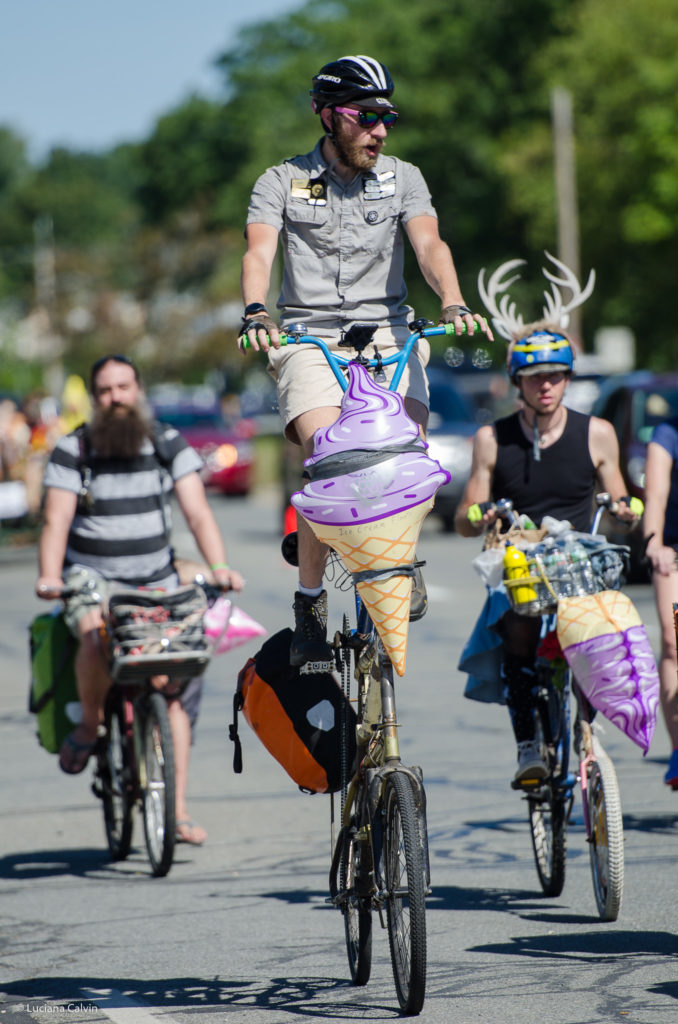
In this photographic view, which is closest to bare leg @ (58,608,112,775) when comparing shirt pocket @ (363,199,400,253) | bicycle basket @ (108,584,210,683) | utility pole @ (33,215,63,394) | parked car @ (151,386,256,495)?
bicycle basket @ (108,584,210,683)

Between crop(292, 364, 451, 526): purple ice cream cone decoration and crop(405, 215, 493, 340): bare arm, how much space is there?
60 centimetres

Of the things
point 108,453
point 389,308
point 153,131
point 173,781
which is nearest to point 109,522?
point 108,453

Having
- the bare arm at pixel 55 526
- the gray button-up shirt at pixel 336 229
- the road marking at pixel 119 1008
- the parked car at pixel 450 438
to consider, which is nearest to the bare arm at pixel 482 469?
the gray button-up shirt at pixel 336 229

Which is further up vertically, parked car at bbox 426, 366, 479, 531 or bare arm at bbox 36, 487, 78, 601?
parked car at bbox 426, 366, 479, 531

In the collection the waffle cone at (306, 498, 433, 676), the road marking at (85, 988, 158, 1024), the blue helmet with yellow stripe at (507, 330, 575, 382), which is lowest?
the road marking at (85, 988, 158, 1024)

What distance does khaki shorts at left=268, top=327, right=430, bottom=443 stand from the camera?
5246 mm

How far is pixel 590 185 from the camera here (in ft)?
148

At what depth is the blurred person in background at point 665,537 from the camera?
7008mm

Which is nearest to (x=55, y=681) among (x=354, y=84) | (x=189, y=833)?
(x=189, y=833)

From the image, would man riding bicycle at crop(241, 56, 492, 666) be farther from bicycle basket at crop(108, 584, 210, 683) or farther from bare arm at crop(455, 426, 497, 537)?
bicycle basket at crop(108, 584, 210, 683)

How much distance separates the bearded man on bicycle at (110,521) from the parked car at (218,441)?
2537cm

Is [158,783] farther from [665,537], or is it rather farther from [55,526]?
[665,537]

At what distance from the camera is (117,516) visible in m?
7.63

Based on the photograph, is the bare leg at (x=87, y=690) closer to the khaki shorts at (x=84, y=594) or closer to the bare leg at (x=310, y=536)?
the khaki shorts at (x=84, y=594)
